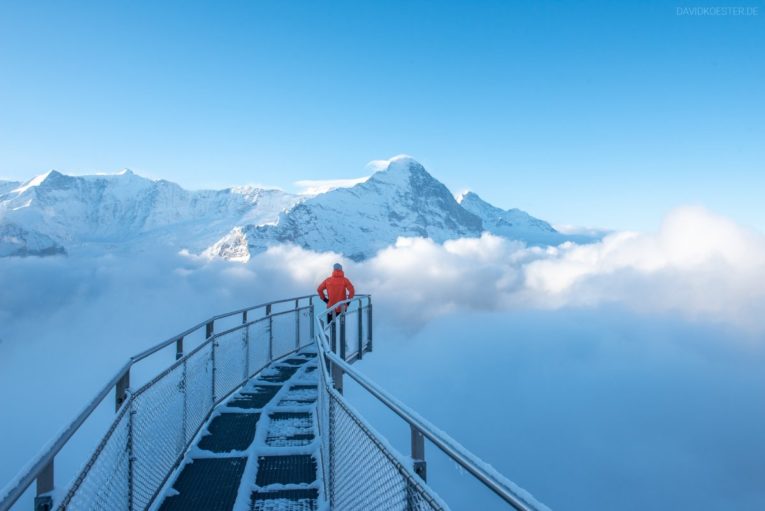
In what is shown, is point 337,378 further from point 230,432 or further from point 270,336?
point 270,336

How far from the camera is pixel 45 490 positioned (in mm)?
2480

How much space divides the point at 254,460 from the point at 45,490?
143 inches

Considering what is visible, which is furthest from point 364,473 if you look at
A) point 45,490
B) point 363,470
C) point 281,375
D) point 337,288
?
point 337,288

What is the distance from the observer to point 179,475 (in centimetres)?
558

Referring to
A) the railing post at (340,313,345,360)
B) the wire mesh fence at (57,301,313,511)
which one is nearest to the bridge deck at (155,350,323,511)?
the wire mesh fence at (57,301,313,511)

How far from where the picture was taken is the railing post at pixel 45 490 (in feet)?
7.95

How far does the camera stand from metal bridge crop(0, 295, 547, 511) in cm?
243

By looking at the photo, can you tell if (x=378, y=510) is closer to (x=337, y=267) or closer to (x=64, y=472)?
(x=337, y=267)

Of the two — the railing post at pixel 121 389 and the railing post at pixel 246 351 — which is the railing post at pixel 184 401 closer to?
the railing post at pixel 121 389

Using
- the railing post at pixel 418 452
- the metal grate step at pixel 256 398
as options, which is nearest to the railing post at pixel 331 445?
the railing post at pixel 418 452

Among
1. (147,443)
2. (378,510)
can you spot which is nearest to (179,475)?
(147,443)

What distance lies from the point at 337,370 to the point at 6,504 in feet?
8.41

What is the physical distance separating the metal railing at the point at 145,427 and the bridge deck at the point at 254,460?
0.24 metres

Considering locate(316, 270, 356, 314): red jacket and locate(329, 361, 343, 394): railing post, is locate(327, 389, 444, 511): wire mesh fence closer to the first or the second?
locate(329, 361, 343, 394): railing post
